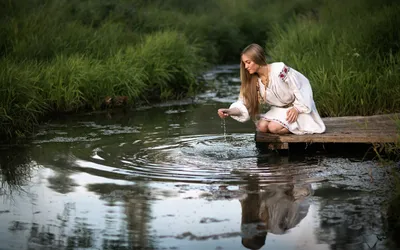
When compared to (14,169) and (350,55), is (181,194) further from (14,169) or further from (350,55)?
(350,55)

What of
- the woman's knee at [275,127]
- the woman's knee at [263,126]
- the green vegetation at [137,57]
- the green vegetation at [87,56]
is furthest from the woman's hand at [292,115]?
the green vegetation at [87,56]

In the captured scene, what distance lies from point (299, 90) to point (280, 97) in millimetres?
232

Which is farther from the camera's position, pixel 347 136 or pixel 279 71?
pixel 279 71

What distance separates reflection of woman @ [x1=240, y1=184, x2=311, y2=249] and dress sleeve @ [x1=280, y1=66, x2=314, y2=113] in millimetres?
1834

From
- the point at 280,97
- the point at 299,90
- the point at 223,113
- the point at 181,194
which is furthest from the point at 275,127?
the point at 181,194

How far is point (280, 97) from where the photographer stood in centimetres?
843

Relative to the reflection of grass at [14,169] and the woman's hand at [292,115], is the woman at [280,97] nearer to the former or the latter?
the woman's hand at [292,115]

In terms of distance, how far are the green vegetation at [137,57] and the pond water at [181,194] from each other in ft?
4.04

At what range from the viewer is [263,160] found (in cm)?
798

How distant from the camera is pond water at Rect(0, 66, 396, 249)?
523cm

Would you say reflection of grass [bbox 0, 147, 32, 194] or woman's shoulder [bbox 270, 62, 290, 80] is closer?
reflection of grass [bbox 0, 147, 32, 194]

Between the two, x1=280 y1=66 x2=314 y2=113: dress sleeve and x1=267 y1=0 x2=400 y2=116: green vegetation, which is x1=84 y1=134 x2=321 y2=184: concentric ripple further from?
x1=267 y1=0 x2=400 y2=116: green vegetation

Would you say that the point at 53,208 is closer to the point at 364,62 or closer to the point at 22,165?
the point at 22,165

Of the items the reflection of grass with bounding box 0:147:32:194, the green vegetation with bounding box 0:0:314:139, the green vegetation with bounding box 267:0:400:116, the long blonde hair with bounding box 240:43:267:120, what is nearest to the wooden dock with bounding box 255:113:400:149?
the long blonde hair with bounding box 240:43:267:120
